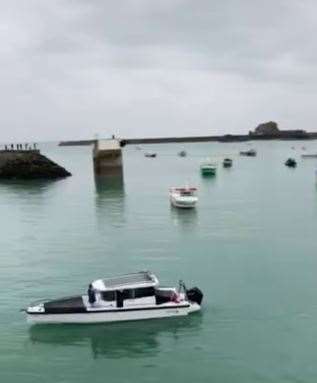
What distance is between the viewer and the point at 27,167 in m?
134

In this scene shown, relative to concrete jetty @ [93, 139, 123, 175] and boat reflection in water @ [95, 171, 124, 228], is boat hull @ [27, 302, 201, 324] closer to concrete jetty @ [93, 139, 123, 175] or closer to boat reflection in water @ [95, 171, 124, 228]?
boat reflection in water @ [95, 171, 124, 228]

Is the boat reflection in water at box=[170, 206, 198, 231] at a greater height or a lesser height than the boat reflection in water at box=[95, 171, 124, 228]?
lesser

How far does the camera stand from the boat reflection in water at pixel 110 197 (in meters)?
74.8

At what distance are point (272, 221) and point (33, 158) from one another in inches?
3211

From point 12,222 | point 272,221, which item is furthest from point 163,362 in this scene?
point 12,222

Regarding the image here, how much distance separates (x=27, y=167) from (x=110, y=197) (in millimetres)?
40838

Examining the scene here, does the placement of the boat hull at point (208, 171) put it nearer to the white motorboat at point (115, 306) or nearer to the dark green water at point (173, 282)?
the dark green water at point (173, 282)

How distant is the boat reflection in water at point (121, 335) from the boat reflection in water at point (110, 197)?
125ft

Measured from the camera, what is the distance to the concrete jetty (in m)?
136

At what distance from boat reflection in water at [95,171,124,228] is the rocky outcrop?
38.4 feet

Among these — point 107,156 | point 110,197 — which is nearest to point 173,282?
point 110,197

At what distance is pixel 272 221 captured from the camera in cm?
6781

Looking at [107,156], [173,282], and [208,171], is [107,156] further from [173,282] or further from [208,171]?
[173,282]

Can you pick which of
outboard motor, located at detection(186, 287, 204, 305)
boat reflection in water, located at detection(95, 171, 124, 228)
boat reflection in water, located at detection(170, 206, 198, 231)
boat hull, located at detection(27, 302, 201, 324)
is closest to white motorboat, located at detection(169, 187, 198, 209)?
boat reflection in water, located at detection(170, 206, 198, 231)
